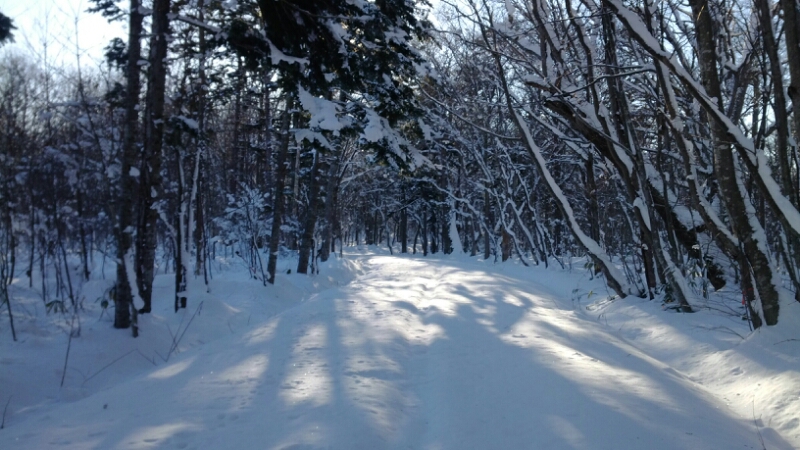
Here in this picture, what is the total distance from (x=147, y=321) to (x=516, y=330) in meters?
5.51

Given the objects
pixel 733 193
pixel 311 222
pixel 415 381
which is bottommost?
pixel 415 381

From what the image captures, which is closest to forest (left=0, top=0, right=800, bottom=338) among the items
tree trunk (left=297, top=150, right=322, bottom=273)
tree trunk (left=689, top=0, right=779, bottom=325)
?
tree trunk (left=689, top=0, right=779, bottom=325)

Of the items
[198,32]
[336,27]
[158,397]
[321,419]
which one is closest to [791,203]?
[321,419]

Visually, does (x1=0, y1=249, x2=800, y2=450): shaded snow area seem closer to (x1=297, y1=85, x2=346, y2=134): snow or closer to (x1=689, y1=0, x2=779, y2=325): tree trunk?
(x1=689, y1=0, x2=779, y2=325): tree trunk

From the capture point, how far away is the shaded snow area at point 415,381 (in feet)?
10.4

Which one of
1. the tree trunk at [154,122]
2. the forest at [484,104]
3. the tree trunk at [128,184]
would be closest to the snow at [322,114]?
the forest at [484,104]

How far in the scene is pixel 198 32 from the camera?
31.6 feet

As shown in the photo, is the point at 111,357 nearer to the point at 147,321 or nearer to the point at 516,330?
the point at 147,321

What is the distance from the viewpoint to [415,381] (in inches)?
173

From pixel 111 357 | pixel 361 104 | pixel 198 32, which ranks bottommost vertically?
pixel 111 357

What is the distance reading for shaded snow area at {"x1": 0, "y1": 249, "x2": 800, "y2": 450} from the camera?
318 centimetres

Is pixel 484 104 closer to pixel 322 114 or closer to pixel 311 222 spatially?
pixel 322 114

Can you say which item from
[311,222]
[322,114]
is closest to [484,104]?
[322,114]

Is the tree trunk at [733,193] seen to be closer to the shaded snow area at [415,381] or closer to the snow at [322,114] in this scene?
the shaded snow area at [415,381]
